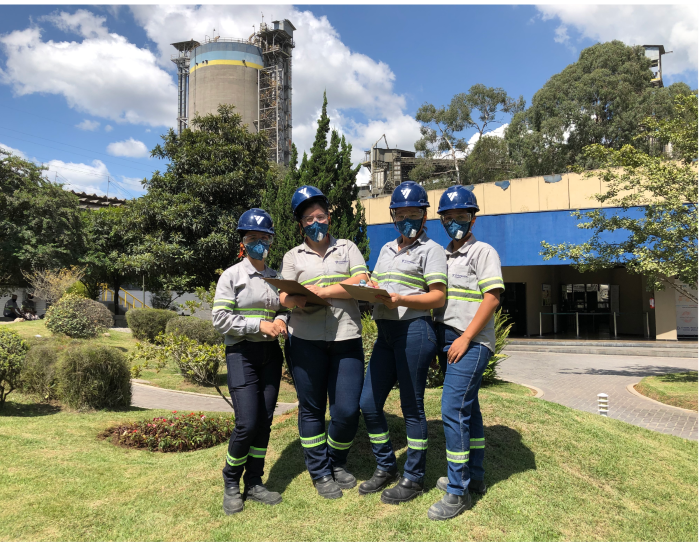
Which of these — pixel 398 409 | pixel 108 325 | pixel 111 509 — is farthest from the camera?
pixel 108 325

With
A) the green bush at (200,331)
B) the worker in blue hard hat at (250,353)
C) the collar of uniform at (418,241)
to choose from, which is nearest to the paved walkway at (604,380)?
the collar of uniform at (418,241)

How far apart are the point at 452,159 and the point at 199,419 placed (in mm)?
36342

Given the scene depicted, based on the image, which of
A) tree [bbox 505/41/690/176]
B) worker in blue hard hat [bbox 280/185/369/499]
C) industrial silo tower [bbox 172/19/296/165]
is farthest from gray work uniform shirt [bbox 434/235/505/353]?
industrial silo tower [bbox 172/19/296/165]

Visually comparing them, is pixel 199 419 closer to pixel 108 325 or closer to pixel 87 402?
pixel 87 402

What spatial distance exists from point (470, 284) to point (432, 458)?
5.60 ft

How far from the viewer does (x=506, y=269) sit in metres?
21.0

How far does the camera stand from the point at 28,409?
8.02 m

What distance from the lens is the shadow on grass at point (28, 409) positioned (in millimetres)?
7703

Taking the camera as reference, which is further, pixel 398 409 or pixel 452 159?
pixel 452 159

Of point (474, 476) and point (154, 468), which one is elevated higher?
point (474, 476)

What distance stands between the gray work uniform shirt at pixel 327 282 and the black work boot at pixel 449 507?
3.99 ft

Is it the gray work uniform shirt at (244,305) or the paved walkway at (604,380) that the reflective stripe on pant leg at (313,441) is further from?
the paved walkway at (604,380)

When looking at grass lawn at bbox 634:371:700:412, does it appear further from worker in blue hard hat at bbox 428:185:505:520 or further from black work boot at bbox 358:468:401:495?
black work boot at bbox 358:468:401:495
